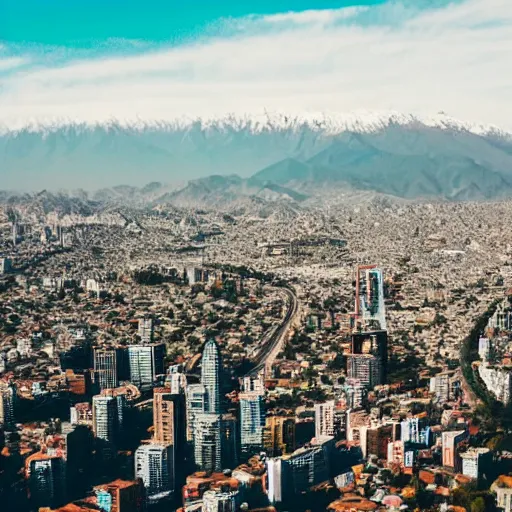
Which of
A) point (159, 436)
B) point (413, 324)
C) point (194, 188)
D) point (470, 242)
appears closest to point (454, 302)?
point (413, 324)

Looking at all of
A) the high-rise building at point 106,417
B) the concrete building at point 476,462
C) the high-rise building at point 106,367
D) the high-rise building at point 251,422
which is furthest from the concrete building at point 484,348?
the high-rise building at point 106,417

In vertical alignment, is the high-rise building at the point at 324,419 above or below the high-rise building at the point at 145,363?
below

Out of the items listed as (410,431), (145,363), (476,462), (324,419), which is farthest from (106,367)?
(476,462)

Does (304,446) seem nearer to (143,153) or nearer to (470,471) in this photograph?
(470,471)

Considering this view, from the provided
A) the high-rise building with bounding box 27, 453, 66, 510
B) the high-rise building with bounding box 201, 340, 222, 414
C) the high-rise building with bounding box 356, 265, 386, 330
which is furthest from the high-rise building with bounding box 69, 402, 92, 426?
the high-rise building with bounding box 356, 265, 386, 330

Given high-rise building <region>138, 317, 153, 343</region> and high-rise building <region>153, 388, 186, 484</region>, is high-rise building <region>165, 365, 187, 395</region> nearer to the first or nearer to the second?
high-rise building <region>153, 388, 186, 484</region>

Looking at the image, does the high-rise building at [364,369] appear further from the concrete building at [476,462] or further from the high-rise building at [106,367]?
the high-rise building at [106,367]
